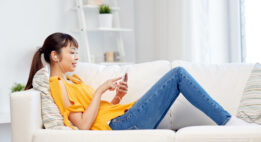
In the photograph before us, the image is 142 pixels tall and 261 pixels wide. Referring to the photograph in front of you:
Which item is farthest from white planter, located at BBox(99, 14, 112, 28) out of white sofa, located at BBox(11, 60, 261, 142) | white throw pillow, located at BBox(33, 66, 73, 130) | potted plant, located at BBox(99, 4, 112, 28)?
white throw pillow, located at BBox(33, 66, 73, 130)

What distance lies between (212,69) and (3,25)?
1949mm

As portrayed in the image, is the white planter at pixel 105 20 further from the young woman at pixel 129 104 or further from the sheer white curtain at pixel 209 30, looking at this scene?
the young woman at pixel 129 104

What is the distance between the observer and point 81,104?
7.45 ft

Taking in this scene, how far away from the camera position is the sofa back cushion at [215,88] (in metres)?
2.35

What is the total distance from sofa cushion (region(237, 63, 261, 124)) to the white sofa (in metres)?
0.03

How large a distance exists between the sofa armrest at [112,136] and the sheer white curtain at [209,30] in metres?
1.77

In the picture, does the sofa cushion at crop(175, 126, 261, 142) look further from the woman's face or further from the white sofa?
the woman's face

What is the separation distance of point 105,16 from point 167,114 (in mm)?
1711

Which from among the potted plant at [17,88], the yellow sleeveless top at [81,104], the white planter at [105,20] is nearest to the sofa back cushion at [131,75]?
the yellow sleeveless top at [81,104]

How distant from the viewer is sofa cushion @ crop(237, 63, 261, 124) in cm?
228

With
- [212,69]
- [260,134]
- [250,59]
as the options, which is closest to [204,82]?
[212,69]

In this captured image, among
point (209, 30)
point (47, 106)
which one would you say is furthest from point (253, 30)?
point (47, 106)

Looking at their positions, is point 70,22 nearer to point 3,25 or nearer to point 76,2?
point 76,2

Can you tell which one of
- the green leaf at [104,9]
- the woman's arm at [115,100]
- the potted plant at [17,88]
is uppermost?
the green leaf at [104,9]
